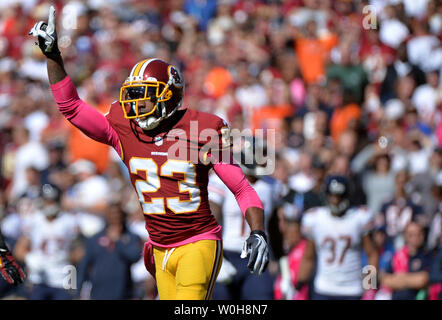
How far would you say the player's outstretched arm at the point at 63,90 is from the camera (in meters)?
4.71

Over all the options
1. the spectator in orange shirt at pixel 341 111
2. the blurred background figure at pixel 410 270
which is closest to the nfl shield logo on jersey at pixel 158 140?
the blurred background figure at pixel 410 270

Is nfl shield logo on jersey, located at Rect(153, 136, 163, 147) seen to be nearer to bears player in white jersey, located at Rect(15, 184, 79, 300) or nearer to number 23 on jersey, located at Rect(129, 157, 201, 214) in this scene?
number 23 on jersey, located at Rect(129, 157, 201, 214)

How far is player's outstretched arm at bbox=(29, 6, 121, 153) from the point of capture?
4707 mm

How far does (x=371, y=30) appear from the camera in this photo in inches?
445

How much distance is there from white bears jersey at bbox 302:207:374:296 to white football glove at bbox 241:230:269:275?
10.4 feet

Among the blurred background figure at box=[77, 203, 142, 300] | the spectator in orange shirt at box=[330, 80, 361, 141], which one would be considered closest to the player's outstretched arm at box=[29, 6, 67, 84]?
the blurred background figure at box=[77, 203, 142, 300]

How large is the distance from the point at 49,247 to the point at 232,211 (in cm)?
225

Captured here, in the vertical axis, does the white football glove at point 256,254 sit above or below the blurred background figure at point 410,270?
below

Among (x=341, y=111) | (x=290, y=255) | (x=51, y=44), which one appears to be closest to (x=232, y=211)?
(x=290, y=255)

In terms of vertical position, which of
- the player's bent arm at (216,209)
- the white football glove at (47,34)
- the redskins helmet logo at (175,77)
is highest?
the white football glove at (47,34)

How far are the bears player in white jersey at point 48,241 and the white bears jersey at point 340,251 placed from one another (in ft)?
8.80

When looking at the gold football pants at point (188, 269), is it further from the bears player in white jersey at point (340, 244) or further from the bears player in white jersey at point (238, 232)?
the bears player in white jersey at point (340, 244)
